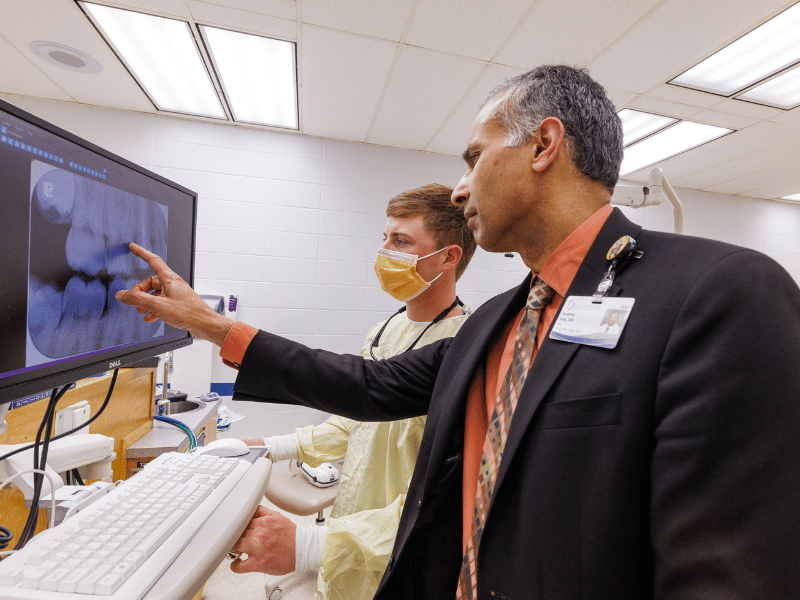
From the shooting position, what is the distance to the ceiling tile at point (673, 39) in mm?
2080

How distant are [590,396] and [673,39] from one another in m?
2.67

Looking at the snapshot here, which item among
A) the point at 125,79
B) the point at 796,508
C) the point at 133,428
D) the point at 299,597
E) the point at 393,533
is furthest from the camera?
the point at 125,79

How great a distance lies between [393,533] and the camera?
3.31 feet

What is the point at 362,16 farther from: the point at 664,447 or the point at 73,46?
the point at 664,447

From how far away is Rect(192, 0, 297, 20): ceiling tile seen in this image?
2131 millimetres

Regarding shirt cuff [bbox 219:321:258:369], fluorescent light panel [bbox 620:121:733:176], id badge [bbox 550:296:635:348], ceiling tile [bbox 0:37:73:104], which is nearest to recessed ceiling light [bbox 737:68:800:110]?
fluorescent light panel [bbox 620:121:733:176]

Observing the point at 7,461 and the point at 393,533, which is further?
the point at 393,533

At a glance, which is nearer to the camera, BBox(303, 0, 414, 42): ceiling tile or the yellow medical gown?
the yellow medical gown

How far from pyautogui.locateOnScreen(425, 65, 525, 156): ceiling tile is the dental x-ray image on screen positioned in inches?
77.4

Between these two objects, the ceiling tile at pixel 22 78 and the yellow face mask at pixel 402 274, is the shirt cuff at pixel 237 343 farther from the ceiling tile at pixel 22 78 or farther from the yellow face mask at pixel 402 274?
the ceiling tile at pixel 22 78

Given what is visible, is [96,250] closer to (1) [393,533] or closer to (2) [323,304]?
(1) [393,533]

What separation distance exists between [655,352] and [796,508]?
0.22m

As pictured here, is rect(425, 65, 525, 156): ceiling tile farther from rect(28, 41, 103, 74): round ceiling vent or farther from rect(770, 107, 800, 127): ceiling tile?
rect(28, 41, 103, 74): round ceiling vent

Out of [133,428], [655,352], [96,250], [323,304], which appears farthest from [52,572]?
[323,304]
